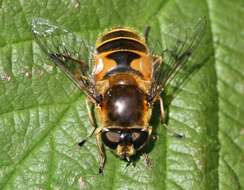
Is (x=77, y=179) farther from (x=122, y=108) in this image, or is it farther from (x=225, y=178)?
(x=225, y=178)

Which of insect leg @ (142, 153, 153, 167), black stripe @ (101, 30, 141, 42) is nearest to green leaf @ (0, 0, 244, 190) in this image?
insect leg @ (142, 153, 153, 167)

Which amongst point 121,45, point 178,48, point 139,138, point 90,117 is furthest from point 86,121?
point 178,48

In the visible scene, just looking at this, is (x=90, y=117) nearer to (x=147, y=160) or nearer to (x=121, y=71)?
(x=121, y=71)

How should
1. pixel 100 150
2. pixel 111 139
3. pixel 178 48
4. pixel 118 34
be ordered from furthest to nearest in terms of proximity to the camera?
pixel 178 48, pixel 118 34, pixel 100 150, pixel 111 139

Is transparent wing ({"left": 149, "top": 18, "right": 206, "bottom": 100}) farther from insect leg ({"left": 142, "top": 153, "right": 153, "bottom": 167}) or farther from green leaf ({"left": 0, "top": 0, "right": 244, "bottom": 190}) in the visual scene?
insect leg ({"left": 142, "top": 153, "right": 153, "bottom": 167})

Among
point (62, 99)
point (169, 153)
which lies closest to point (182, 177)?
point (169, 153)

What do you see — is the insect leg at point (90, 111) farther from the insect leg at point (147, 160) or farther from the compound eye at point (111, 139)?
the insect leg at point (147, 160)
